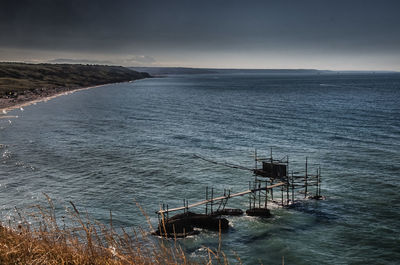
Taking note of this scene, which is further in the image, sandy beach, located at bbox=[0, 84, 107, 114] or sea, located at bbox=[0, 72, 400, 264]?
sandy beach, located at bbox=[0, 84, 107, 114]

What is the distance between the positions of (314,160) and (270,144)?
11.2 metres

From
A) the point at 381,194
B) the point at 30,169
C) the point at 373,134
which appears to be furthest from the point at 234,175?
the point at 373,134

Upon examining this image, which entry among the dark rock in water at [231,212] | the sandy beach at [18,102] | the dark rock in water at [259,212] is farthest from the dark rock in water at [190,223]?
the sandy beach at [18,102]

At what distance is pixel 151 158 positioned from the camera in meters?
53.0

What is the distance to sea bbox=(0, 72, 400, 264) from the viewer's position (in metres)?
28.5

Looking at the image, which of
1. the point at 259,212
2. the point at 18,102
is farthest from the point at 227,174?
the point at 18,102

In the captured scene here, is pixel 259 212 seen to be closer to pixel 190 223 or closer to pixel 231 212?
pixel 231 212

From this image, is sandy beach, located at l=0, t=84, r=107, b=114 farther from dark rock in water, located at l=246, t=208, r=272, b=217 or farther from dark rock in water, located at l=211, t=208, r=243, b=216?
dark rock in water, located at l=246, t=208, r=272, b=217

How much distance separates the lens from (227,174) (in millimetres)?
45531

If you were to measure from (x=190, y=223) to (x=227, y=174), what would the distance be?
15685 millimetres

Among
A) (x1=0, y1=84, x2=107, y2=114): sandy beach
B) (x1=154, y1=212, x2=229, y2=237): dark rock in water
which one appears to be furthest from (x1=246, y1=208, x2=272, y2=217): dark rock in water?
(x1=0, y1=84, x2=107, y2=114): sandy beach

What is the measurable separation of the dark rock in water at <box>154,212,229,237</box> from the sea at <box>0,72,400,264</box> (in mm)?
1109

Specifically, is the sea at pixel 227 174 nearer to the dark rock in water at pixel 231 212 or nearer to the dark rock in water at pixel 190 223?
the dark rock in water at pixel 190 223

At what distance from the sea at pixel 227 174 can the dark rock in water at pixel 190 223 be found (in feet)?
3.64
